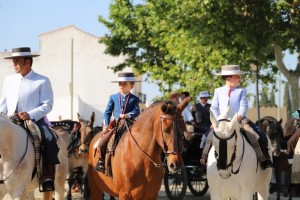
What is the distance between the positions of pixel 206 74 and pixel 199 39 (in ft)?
27.1

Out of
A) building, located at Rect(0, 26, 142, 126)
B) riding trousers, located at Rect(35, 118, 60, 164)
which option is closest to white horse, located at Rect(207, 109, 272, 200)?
riding trousers, located at Rect(35, 118, 60, 164)

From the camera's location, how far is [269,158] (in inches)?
499

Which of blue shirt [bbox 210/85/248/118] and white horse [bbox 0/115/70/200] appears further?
blue shirt [bbox 210/85/248/118]

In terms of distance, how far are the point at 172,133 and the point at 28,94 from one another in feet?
7.58

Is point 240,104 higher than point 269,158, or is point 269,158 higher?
point 240,104

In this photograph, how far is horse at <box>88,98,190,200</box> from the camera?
32.7 feet

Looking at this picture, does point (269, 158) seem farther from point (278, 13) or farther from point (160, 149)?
point (278, 13)

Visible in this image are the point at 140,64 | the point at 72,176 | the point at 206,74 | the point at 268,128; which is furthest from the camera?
the point at 140,64

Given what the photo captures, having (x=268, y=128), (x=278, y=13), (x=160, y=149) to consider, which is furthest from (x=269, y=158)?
(x=278, y=13)

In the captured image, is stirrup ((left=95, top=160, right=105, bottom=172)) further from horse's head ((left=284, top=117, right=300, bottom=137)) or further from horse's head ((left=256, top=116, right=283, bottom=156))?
horse's head ((left=284, top=117, right=300, bottom=137))

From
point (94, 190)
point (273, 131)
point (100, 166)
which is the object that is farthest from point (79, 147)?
point (100, 166)

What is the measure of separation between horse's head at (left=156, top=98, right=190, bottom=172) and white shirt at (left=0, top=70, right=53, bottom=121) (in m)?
1.82

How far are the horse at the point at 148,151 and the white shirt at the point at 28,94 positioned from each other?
1.27 meters

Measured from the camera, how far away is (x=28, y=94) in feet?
35.9
